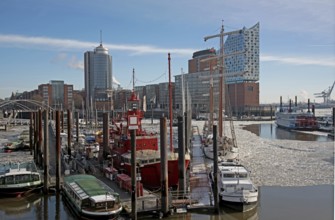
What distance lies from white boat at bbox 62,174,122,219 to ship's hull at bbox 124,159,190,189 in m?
4.42

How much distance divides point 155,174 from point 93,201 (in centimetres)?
739

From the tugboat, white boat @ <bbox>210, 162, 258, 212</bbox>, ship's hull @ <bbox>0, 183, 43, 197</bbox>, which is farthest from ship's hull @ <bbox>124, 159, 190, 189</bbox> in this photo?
ship's hull @ <bbox>0, 183, 43, 197</bbox>

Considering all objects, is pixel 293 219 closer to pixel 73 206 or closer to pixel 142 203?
pixel 142 203

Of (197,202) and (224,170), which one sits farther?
(224,170)

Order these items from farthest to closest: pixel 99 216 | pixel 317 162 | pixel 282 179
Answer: pixel 317 162, pixel 282 179, pixel 99 216

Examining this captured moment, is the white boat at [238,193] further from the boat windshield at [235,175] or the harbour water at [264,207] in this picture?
the harbour water at [264,207]

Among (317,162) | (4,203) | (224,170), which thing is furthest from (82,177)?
(317,162)

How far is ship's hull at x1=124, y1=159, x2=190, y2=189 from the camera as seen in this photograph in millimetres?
26188

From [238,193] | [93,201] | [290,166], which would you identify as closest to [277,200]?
[238,193]

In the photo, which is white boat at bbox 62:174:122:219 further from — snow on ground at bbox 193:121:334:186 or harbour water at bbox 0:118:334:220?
snow on ground at bbox 193:121:334:186

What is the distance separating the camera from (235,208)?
22234 mm

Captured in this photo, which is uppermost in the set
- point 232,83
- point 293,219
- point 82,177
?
point 232,83

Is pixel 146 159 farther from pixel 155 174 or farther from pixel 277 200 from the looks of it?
pixel 277 200

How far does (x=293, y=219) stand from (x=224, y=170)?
6.40m
